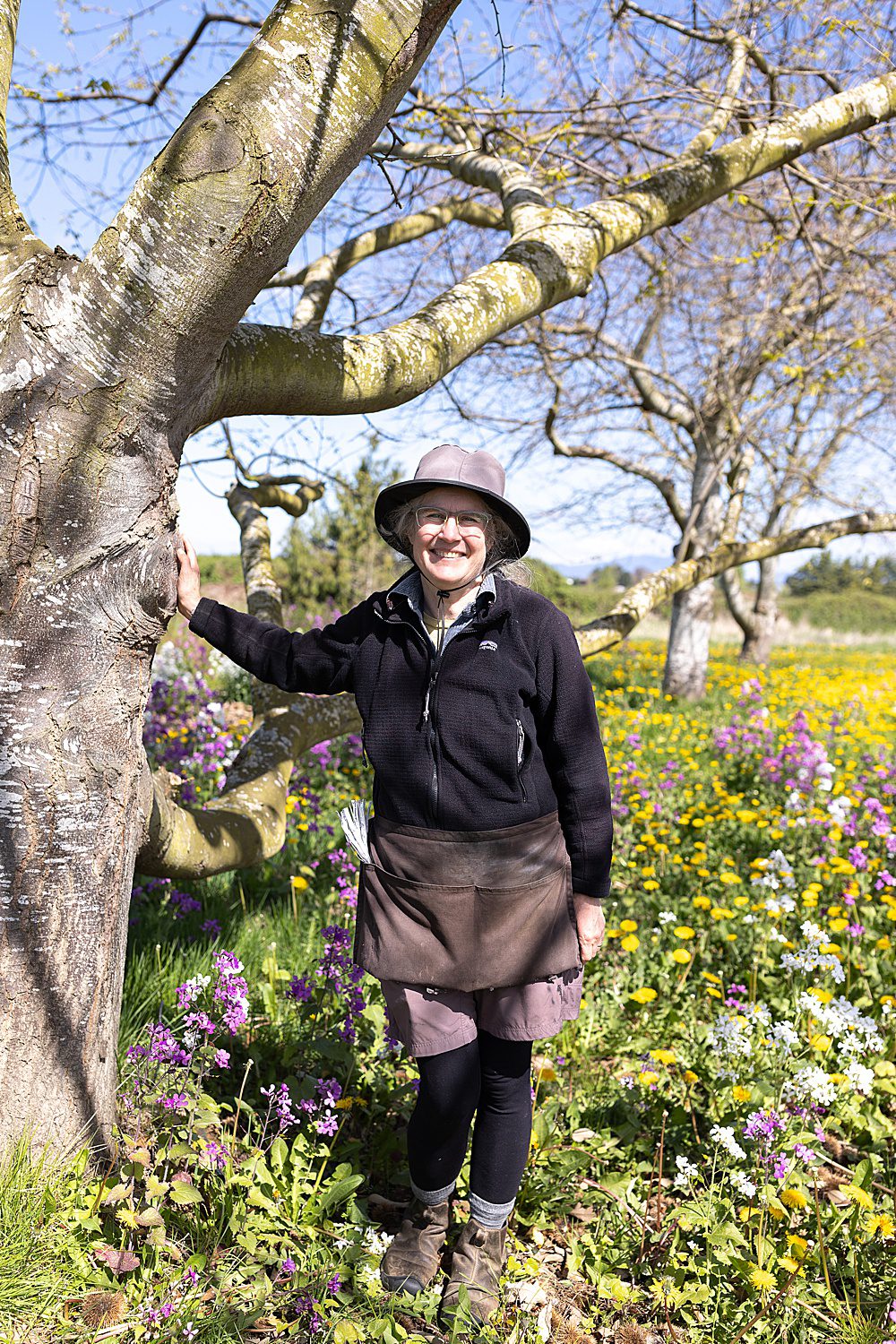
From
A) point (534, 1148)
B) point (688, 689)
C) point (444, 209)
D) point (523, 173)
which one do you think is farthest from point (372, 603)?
point (688, 689)

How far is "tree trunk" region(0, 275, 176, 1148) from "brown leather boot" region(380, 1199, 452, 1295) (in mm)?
741

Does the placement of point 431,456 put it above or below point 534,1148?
above

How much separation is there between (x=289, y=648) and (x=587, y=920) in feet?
3.17

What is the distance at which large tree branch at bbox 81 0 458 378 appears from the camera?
1.58 m

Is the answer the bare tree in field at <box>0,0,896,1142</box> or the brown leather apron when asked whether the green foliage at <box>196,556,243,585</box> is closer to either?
the bare tree in field at <box>0,0,896,1142</box>

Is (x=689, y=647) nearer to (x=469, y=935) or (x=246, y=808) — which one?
(x=246, y=808)

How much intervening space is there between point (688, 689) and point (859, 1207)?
7804mm

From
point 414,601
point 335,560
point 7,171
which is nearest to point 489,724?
point 414,601

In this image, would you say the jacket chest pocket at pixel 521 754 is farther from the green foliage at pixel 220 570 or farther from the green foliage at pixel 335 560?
the green foliage at pixel 220 570

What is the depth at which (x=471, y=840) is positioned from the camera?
6.34 ft

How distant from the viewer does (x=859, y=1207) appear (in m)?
2.10

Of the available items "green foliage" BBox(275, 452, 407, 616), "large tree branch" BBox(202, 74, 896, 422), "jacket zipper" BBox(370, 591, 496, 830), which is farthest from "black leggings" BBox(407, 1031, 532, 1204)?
"green foliage" BBox(275, 452, 407, 616)

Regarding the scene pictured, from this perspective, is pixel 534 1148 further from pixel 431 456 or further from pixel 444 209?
pixel 444 209

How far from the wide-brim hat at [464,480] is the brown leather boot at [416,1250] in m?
1.58
